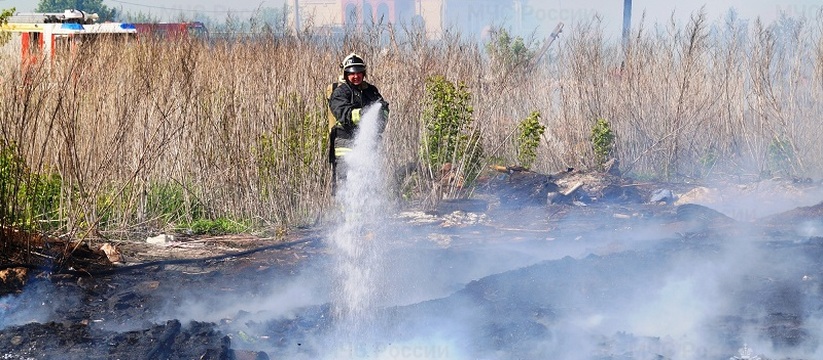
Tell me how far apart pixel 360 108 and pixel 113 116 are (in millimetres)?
2315

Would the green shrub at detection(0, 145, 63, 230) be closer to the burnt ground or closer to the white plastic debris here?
the burnt ground

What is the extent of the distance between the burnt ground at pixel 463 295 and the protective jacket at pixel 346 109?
3.26 ft

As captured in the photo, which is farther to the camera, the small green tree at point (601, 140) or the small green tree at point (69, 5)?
the small green tree at point (69, 5)

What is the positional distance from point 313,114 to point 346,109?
55.8 inches

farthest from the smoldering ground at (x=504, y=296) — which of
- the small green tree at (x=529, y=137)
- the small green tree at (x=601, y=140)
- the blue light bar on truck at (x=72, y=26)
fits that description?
the blue light bar on truck at (x=72, y=26)

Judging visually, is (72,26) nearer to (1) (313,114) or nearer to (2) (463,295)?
(1) (313,114)

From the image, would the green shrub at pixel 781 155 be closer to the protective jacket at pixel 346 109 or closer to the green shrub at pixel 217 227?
the protective jacket at pixel 346 109

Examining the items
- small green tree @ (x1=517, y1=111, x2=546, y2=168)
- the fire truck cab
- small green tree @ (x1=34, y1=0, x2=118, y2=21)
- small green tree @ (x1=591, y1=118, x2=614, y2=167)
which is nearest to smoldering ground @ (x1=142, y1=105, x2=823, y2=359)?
small green tree @ (x1=517, y1=111, x2=546, y2=168)

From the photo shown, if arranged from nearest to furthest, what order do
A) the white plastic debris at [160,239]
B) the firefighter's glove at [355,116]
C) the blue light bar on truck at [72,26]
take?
the firefighter's glove at [355,116] < the white plastic debris at [160,239] < the blue light bar on truck at [72,26]

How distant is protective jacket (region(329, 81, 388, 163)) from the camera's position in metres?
7.88

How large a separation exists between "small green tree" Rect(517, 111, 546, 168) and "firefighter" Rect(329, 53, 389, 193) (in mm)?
3232

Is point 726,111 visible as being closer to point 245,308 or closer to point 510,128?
point 510,128

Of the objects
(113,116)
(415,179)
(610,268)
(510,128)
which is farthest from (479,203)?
(113,116)

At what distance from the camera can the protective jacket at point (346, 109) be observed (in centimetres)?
788
